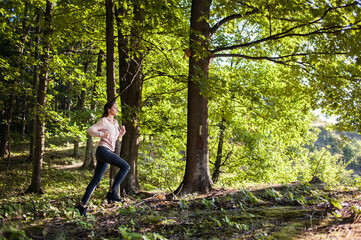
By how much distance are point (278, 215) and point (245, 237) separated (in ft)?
3.87

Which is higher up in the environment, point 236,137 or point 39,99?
point 39,99

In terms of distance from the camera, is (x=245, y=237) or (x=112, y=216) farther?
(x=112, y=216)

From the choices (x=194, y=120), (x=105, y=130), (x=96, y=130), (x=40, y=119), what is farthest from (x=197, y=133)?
(x=40, y=119)

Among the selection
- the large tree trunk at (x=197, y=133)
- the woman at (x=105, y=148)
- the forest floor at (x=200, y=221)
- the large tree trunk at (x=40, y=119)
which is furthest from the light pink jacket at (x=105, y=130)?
the large tree trunk at (x=40, y=119)

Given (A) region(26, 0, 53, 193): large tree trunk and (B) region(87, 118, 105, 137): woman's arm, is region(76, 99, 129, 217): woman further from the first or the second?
(A) region(26, 0, 53, 193): large tree trunk

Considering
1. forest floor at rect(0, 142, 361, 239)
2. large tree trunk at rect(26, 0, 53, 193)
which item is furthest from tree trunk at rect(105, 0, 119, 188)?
large tree trunk at rect(26, 0, 53, 193)

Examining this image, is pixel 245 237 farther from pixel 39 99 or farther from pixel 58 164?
pixel 58 164

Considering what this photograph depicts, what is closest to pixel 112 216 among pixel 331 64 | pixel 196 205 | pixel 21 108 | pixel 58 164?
pixel 196 205

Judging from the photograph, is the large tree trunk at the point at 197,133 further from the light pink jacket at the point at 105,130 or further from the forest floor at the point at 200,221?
the light pink jacket at the point at 105,130

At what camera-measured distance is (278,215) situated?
3.74 metres

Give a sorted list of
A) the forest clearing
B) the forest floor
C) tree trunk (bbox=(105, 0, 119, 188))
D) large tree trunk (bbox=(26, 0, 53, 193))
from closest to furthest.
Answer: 1. the forest floor
2. the forest clearing
3. tree trunk (bbox=(105, 0, 119, 188))
4. large tree trunk (bbox=(26, 0, 53, 193))

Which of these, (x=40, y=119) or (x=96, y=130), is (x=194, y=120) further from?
(x=40, y=119)

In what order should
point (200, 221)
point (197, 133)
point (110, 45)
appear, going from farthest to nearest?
point (197, 133) < point (110, 45) < point (200, 221)

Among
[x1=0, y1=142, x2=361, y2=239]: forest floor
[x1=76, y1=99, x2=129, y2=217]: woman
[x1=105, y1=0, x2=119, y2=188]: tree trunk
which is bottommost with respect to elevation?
[x1=0, y1=142, x2=361, y2=239]: forest floor
